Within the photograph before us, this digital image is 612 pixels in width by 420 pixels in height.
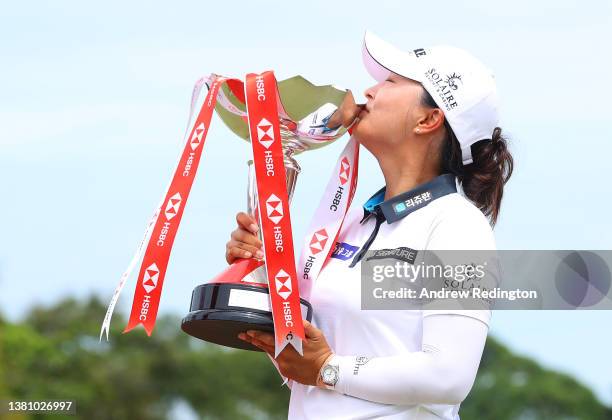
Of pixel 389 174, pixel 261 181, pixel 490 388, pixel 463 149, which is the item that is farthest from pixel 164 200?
pixel 490 388

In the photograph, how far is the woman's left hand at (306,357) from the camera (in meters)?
3.55

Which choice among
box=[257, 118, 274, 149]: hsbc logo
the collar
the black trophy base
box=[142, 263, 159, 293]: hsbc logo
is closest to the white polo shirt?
the collar

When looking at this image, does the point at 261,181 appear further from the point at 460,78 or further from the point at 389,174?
the point at 460,78

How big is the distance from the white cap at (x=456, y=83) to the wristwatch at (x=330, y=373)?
82 cm

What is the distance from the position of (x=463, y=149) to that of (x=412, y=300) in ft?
1.95

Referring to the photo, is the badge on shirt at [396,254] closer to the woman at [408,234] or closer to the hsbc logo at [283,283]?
the woman at [408,234]

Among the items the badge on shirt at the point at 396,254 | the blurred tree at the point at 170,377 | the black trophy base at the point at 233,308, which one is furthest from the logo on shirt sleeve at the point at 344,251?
the blurred tree at the point at 170,377

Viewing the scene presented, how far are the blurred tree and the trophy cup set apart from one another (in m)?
31.3

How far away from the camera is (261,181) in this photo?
12.4 ft

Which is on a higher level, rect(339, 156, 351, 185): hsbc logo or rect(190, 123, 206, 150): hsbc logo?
rect(190, 123, 206, 150): hsbc logo

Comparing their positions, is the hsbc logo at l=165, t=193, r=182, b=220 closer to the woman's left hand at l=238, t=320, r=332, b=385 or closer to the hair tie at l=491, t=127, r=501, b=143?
the woman's left hand at l=238, t=320, r=332, b=385

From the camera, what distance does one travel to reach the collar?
3746 mm

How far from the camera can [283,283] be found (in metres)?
3.63

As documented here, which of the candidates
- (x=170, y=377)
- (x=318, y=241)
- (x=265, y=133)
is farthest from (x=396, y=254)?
(x=170, y=377)
